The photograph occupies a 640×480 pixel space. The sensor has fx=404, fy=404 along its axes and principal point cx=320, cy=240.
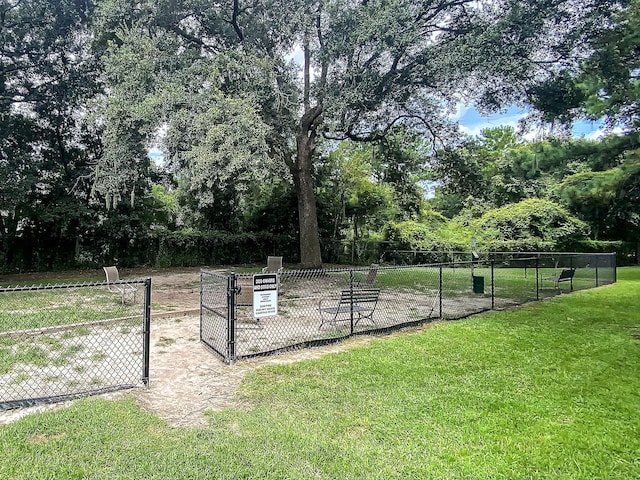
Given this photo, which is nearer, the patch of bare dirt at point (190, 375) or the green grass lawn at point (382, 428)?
the green grass lawn at point (382, 428)

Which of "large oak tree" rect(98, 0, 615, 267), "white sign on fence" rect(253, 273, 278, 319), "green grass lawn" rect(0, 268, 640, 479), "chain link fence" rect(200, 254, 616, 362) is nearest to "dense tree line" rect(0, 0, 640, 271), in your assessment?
"large oak tree" rect(98, 0, 615, 267)

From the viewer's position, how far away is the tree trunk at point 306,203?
15.0 metres

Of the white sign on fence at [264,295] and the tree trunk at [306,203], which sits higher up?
the tree trunk at [306,203]

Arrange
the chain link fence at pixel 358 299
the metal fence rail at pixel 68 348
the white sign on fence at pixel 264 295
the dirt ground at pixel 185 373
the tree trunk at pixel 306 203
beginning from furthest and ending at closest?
the tree trunk at pixel 306 203
the chain link fence at pixel 358 299
the white sign on fence at pixel 264 295
the metal fence rail at pixel 68 348
the dirt ground at pixel 185 373

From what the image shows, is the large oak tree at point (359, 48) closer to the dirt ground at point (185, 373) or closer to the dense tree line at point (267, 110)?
the dense tree line at point (267, 110)

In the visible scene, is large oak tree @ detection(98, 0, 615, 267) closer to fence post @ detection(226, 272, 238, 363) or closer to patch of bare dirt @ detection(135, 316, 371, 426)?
patch of bare dirt @ detection(135, 316, 371, 426)

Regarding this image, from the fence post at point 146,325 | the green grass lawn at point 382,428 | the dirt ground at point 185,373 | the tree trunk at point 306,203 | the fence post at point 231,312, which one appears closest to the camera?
the green grass lawn at point 382,428

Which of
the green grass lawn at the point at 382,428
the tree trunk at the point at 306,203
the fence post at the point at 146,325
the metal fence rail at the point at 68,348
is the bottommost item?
the green grass lawn at the point at 382,428

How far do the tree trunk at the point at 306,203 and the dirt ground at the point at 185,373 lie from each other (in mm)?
7932

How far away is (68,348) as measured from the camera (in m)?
5.18

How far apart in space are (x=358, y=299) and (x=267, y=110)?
760cm

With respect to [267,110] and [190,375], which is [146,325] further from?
[267,110]

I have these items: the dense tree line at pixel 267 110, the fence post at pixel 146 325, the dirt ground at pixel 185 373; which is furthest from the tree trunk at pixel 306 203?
the fence post at pixel 146 325

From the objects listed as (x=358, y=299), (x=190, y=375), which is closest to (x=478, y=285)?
(x=358, y=299)
